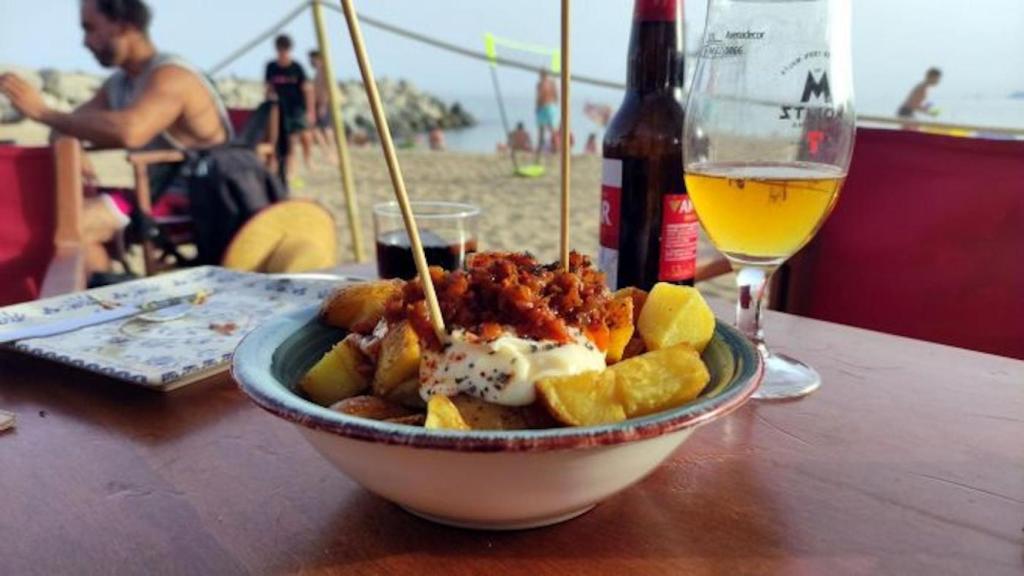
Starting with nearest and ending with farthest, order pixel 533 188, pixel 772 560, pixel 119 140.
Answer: pixel 772 560
pixel 119 140
pixel 533 188

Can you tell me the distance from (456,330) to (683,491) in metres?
0.23

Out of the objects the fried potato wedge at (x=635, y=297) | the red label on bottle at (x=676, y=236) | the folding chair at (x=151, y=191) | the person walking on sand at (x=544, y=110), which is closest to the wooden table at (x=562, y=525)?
the fried potato wedge at (x=635, y=297)

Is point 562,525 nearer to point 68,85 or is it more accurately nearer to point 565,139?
point 565,139

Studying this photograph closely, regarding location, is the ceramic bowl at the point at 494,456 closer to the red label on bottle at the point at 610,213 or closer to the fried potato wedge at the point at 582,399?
the fried potato wedge at the point at 582,399

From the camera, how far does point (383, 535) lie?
55cm

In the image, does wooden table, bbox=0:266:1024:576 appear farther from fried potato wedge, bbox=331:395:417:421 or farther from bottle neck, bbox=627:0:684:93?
bottle neck, bbox=627:0:684:93

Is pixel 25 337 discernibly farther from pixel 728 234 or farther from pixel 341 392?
pixel 728 234

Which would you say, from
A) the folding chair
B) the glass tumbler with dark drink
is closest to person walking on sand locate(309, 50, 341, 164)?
the folding chair

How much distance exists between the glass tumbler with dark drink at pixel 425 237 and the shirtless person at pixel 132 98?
8.10 feet

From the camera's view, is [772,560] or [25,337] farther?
[25,337]

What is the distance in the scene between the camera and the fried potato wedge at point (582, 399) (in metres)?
0.50

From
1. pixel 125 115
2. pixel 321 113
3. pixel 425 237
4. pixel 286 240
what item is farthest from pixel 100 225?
pixel 321 113

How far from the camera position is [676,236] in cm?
96

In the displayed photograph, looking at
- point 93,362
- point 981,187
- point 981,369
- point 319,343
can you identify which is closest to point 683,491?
point 319,343
